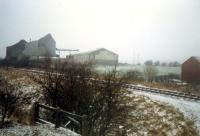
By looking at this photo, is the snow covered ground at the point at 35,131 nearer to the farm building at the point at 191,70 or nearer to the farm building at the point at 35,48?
the farm building at the point at 191,70

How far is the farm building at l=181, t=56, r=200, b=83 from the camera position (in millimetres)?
41562

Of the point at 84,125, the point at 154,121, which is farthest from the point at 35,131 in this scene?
the point at 154,121

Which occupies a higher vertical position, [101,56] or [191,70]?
[101,56]

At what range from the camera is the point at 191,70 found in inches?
1666

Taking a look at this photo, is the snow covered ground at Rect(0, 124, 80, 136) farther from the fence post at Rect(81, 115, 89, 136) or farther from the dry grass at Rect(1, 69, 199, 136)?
the dry grass at Rect(1, 69, 199, 136)

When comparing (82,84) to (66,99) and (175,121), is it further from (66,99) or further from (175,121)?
(175,121)

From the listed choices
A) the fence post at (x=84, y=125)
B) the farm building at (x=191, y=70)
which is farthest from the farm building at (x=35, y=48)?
the fence post at (x=84, y=125)

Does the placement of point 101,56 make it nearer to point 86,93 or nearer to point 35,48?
point 35,48

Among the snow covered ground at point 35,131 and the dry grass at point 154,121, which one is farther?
the dry grass at point 154,121

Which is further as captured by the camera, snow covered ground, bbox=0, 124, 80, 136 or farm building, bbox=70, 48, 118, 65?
farm building, bbox=70, 48, 118, 65

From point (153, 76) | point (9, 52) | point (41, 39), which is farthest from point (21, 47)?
point (153, 76)

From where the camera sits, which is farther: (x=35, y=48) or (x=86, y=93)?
(x=35, y=48)

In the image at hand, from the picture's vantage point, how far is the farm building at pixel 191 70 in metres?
41.6

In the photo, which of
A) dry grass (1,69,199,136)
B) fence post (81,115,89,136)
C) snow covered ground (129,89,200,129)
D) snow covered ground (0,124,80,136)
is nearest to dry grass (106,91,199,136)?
dry grass (1,69,199,136)
